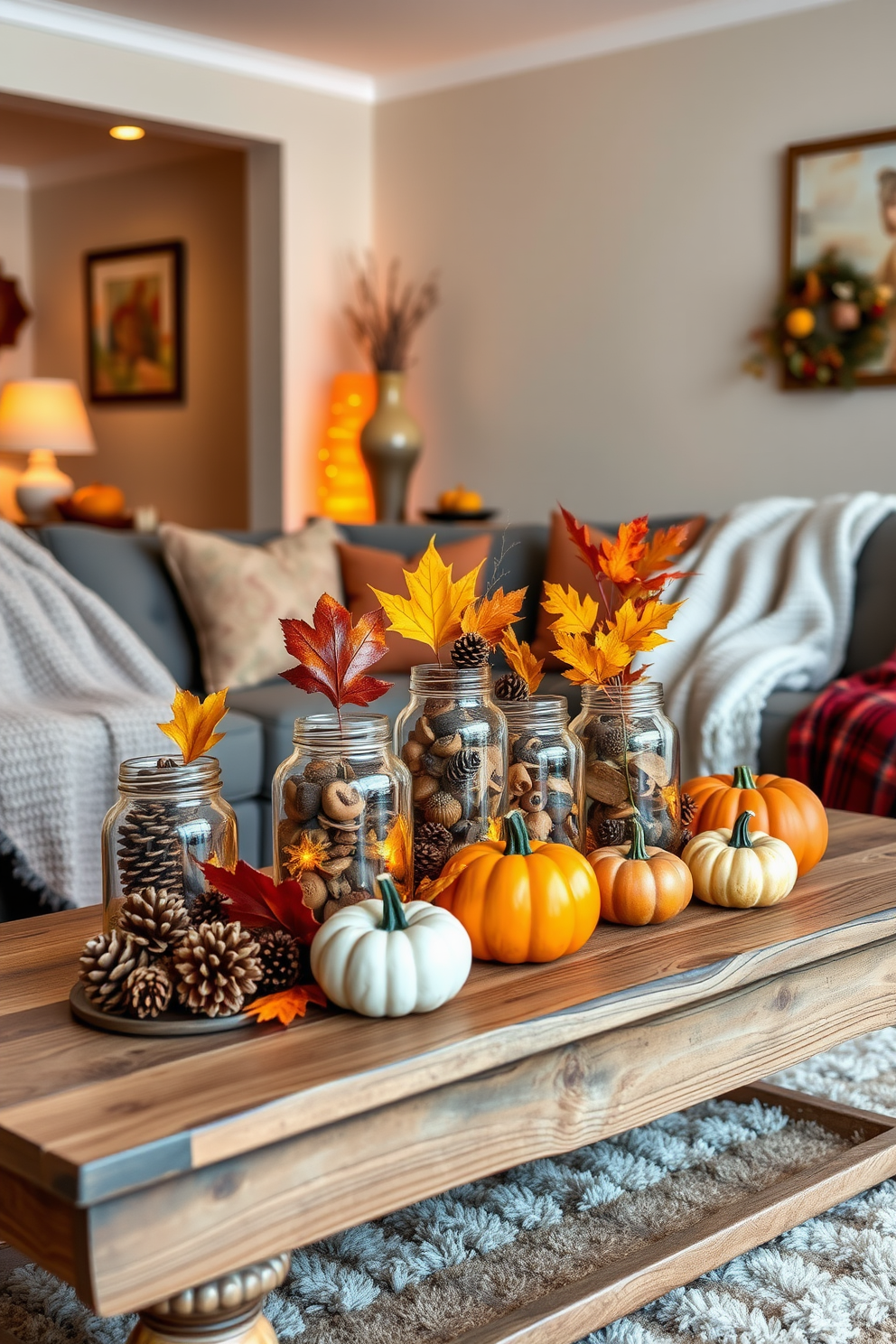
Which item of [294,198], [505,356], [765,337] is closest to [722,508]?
[765,337]

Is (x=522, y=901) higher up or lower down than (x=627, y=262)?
lower down

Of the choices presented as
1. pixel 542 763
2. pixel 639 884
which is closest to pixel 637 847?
pixel 639 884

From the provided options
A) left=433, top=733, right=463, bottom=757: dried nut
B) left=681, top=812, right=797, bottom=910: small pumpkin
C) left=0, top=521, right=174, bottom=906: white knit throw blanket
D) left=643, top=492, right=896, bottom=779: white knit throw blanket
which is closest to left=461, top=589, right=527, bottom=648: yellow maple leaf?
left=433, top=733, right=463, bottom=757: dried nut

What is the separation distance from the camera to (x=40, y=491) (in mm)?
6270

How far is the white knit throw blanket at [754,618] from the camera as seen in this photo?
335 centimetres

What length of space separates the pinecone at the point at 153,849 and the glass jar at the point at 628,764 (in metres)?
0.49

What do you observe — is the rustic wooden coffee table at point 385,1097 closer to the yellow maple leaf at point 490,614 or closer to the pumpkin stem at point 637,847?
the pumpkin stem at point 637,847

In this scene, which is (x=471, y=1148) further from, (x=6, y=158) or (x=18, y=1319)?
(x=6, y=158)

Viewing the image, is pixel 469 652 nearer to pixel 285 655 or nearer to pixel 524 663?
pixel 524 663

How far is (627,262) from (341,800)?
14.3 feet

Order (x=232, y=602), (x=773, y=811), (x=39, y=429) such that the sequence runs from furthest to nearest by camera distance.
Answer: (x=39, y=429) → (x=232, y=602) → (x=773, y=811)

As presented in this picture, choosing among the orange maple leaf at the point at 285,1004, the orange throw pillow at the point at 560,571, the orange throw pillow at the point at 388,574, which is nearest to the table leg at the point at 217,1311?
the orange maple leaf at the point at 285,1004

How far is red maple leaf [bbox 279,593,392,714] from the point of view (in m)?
1.34

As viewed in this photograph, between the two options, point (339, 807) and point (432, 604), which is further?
point (432, 604)
